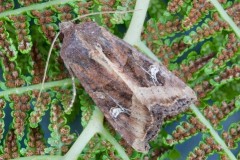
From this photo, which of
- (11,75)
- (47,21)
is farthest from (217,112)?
(11,75)

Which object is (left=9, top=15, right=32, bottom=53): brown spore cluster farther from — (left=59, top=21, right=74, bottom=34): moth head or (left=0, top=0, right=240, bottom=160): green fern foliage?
(left=59, top=21, right=74, bottom=34): moth head

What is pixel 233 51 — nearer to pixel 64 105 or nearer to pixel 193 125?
pixel 193 125

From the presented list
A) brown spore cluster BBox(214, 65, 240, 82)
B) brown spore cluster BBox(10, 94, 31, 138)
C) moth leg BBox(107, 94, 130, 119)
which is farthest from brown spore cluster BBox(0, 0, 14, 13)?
brown spore cluster BBox(214, 65, 240, 82)

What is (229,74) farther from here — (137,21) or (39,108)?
(39,108)

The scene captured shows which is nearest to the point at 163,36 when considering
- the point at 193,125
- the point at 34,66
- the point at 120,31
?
the point at 120,31

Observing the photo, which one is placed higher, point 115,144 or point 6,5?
point 6,5
